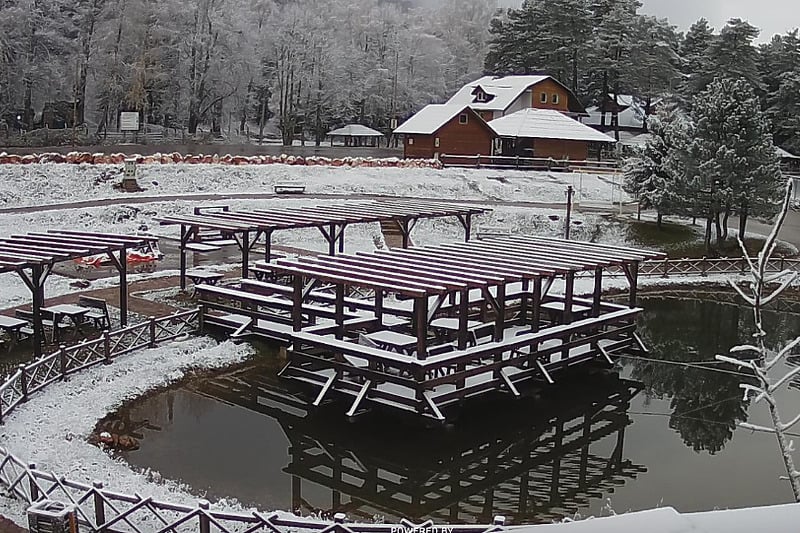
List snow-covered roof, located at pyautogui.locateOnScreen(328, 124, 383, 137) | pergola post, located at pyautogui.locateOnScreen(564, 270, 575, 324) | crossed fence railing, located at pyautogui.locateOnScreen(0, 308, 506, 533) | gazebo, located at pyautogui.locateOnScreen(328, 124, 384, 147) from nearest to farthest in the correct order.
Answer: crossed fence railing, located at pyautogui.locateOnScreen(0, 308, 506, 533), pergola post, located at pyautogui.locateOnScreen(564, 270, 575, 324), snow-covered roof, located at pyautogui.locateOnScreen(328, 124, 383, 137), gazebo, located at pyautogui.locateOnScreen(328, 124, 384, 147)

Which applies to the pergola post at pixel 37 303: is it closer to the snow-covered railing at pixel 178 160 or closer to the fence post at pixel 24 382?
the fence post at pixel 24 382

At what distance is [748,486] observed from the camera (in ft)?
39.9

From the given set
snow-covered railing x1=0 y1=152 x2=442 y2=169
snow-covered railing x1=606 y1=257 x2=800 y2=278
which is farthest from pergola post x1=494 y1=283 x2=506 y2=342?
snow-covered railing x1=0 y1=152 x2=442 y2=169

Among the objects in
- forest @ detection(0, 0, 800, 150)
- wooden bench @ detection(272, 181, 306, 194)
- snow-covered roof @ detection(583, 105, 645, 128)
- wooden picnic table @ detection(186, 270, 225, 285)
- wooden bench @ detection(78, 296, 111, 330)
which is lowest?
wooden bench @ detection(78, 296, 111, 330)

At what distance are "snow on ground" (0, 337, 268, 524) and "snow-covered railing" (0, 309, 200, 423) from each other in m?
0.16

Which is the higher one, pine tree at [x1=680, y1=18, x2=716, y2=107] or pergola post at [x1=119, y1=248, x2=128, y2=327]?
pine tree at [x1=680, y1=18, x2=716, y2=107]

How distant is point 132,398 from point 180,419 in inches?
42.6

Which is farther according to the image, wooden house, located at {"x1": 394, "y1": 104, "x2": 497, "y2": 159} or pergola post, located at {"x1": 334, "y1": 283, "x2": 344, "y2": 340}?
wooden house, located at {"x1": 394, "y1": 104, "x2": 497, "y2": 159}

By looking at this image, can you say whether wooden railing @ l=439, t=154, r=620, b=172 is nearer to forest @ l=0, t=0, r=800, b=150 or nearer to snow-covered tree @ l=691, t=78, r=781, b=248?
forest @ l=0, t=0, r=800, b=150

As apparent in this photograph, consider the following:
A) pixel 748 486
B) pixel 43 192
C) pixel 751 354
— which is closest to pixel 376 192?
pixel 43 192

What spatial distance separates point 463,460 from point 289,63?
57858mm

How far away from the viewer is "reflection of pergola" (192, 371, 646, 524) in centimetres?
1150

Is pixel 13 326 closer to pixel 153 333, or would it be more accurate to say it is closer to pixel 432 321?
pixel 153 333

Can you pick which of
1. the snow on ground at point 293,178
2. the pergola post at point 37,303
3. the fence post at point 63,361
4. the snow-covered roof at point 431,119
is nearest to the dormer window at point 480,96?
the snow-covered roof at point 431,119
